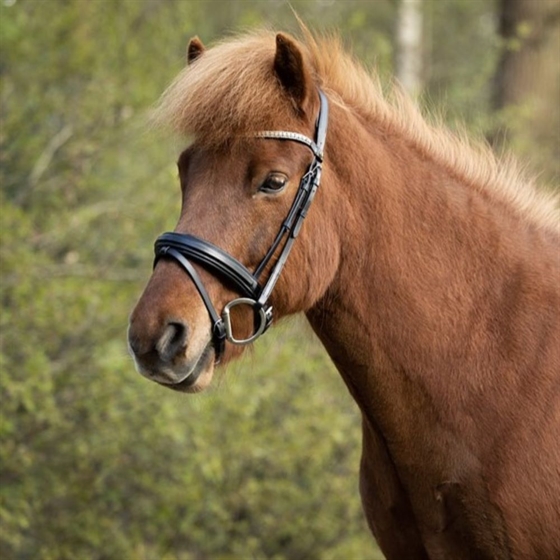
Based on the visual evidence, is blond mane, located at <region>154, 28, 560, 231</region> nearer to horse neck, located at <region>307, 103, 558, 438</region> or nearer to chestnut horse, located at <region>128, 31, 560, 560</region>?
chestnut horse, located at <region>128, 31, 560, 560</region>

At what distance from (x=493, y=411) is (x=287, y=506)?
4.06 metres

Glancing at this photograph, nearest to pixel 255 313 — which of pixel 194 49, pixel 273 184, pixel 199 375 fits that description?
pixel 199 375

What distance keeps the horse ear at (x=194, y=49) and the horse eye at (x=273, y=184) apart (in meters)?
0.70

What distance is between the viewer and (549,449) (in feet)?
10.6

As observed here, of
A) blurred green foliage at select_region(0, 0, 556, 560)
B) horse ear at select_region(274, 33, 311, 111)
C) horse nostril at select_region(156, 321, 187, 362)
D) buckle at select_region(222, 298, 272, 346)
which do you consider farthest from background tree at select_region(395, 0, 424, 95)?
horse nostril at select_region(156, 321, 187, 362)

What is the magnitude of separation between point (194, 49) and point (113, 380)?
2.95m

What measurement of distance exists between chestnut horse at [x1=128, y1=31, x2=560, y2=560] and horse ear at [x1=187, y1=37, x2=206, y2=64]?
0.07 metres

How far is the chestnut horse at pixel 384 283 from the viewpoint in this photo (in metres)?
3.13

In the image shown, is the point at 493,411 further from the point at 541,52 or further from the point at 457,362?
the point at 541,52

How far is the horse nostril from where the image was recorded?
2.92 m

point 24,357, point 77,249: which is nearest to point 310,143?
point 24,357

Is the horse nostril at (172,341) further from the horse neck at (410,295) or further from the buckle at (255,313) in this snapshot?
the horse neck at (410,295)

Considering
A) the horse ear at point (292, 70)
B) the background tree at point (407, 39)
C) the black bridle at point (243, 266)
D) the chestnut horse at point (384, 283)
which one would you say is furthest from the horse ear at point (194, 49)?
the background tree at point (407, 39)

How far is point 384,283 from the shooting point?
335 cm
